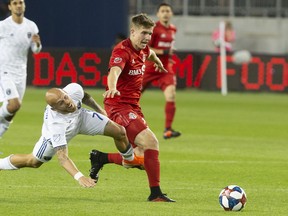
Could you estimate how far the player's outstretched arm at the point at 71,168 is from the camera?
10172 millimetres

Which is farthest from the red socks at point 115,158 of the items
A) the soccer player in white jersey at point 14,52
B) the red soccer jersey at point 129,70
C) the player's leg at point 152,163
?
the soccer player in white jersey at point 14,52

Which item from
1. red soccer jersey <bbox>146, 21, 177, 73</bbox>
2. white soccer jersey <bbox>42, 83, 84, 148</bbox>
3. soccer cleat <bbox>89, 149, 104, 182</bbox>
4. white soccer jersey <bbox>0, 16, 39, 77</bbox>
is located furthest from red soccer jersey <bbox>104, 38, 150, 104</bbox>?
red soccer jersey <bbox>146, 21, 177, 73</bbox>

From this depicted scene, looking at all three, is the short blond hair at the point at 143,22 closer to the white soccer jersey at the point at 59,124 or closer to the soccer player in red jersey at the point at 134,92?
the soccer player in red jersey at the point at 134,92

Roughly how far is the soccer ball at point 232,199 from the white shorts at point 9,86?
6245mm

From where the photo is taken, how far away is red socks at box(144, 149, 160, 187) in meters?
11.0

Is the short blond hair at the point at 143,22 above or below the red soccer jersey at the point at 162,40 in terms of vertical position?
above

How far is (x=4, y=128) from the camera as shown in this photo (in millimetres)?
16375

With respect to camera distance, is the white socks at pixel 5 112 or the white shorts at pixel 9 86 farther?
the white socks at pixel 5 112

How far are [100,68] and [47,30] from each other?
17.9ft

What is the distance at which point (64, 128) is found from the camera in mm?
10781

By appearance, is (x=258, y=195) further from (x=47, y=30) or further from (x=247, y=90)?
(x=47, y=30)

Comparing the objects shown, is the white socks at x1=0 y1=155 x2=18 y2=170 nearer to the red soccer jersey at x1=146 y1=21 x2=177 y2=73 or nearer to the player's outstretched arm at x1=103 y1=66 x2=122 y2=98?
the player's outstretched arm at x1=103 y1=66 x2=122 y2=98

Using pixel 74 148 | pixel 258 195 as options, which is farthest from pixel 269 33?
pixel 258 195

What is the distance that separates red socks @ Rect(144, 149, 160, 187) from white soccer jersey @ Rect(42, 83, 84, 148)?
0.81m
